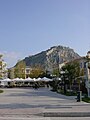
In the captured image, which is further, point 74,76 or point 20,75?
point 20,75

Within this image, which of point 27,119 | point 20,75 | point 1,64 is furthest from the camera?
point 20,75

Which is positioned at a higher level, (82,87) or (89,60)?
(89,60)

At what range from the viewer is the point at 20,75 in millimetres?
105312

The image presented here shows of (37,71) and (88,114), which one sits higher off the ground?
(37,71)

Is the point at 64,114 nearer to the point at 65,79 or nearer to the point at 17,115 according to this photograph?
the point at 17,115

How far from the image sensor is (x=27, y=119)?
15.7 meters

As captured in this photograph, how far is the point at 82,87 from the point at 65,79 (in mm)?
12666

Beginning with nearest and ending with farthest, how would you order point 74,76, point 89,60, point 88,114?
point 88,114
point 89,60
point 74,76

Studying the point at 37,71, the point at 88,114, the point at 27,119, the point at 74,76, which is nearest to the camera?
the point at 27,119

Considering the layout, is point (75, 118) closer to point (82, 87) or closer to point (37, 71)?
point (82, 87)

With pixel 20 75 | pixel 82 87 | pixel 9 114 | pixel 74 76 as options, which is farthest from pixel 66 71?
pixel 20 75

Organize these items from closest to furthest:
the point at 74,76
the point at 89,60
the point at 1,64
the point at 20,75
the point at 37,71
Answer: the point at 89,60, the point at 74,76, the point at 1,64, the point at 20,75, the point at 37,71

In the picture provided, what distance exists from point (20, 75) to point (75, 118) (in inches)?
3541

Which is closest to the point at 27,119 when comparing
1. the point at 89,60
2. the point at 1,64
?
the point at 89,60
